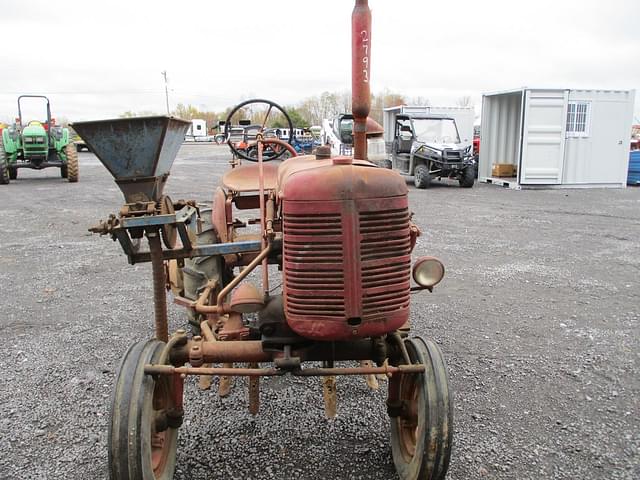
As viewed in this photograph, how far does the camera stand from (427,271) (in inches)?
103

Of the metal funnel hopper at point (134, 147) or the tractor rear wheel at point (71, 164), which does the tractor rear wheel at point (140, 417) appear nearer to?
the metal funnel hopper at point (134, 147)

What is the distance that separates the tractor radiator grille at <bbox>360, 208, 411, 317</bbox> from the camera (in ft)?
6.95

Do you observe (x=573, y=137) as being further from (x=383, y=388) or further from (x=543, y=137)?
(x=383, y=388)

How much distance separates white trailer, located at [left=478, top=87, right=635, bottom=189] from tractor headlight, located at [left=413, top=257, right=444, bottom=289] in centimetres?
1248

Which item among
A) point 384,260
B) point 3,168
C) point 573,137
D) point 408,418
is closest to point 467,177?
point 573,137

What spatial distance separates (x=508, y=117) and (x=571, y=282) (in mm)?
11566

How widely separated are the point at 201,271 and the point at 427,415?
6.34 ft

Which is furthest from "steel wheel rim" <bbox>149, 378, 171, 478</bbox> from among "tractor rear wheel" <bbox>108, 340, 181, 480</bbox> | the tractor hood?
the tractor hood

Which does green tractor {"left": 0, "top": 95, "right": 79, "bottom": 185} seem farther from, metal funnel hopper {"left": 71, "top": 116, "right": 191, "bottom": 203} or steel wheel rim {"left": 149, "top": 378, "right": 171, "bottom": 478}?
steel wheel rim {"left": 149, "top": 378, "right": 171, "bottom": 478}

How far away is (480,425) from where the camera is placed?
2.90 metres

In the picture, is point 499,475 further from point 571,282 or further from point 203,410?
point 571,282

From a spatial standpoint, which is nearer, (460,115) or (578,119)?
(578,119)

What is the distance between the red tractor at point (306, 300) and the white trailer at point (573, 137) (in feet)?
41.1

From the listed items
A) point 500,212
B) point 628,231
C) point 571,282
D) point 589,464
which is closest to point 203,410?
point 589,464
